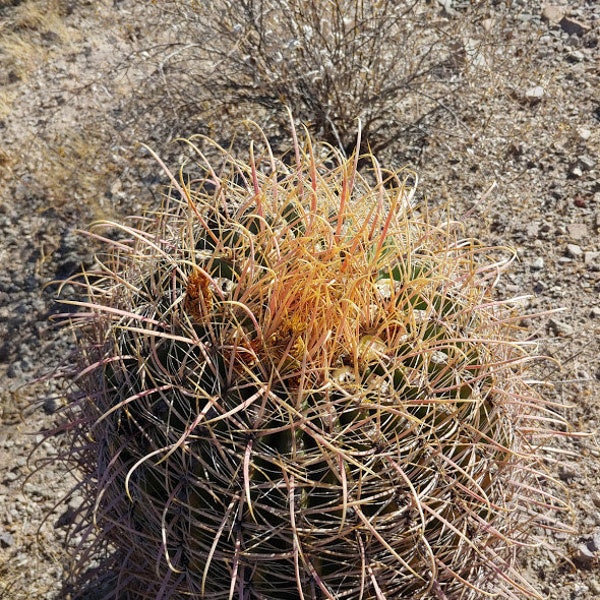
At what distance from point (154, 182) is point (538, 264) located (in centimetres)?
177

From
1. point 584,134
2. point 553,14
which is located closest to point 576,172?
point 584,134

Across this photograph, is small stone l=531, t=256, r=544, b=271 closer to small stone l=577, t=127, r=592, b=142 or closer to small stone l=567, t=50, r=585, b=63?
small stone l=577, t=127, r=592, b=142

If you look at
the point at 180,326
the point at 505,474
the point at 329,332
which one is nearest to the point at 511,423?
the point at 505,474

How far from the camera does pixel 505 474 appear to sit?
5.94 feet

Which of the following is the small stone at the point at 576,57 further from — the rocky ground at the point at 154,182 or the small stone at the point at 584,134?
the small stone at the point at 584,134

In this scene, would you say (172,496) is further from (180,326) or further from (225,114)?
(225,114)

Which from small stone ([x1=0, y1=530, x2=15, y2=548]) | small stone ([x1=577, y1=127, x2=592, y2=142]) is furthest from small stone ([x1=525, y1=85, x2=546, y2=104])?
small stone ([x1=0, y1=530, x2=15, y2=548])

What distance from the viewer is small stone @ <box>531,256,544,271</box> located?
3373mm

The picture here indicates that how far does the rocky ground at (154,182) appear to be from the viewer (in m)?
2.83

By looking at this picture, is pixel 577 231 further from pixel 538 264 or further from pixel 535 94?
pixel 535 94

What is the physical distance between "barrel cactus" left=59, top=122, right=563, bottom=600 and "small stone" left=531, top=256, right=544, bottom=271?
5.44ft

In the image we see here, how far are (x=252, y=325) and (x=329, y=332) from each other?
0.21 metres

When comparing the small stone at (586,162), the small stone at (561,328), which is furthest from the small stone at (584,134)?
the small stone at (561,328)

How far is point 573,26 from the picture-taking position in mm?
4270
